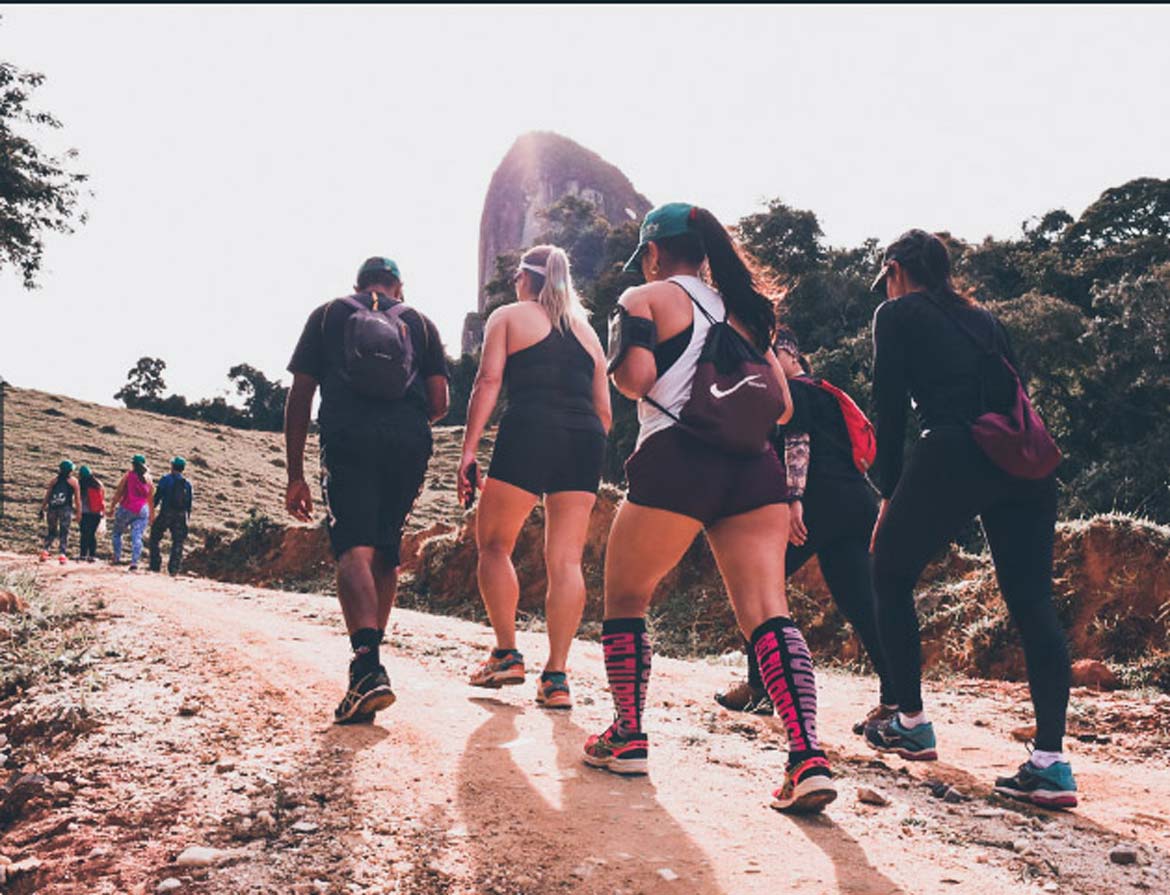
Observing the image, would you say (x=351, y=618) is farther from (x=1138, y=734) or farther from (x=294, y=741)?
(x=1138, y=734)

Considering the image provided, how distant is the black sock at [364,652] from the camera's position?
3.81 meters

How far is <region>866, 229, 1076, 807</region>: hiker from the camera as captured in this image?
333 cm

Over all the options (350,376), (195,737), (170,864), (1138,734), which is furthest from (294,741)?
(1138,734)

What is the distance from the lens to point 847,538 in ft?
15.2

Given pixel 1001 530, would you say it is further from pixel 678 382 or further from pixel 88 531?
pixel 88 531

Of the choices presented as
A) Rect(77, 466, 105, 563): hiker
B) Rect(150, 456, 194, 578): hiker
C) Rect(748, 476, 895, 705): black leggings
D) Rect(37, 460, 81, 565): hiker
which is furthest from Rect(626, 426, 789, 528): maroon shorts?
Rect(37, 460, 81, 565): hiker

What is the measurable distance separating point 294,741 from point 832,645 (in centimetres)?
868

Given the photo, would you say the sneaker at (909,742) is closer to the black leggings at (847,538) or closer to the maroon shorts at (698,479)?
the black leggings at (847,538)

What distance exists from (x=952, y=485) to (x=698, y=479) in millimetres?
1124

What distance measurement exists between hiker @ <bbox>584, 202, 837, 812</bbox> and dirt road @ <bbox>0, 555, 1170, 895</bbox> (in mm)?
336

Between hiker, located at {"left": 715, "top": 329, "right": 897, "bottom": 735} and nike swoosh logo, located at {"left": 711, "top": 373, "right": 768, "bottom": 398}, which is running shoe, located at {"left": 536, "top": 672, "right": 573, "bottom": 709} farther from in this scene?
nike swoosh logo, located at {"left": 711, "top": 373, "right": 768, "bottom": 398}

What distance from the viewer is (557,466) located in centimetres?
451

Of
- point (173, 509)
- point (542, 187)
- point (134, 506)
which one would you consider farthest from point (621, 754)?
point (542, 187)

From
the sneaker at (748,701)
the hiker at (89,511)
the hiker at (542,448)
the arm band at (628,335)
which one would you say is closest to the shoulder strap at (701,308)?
the arm band at (628,335)
